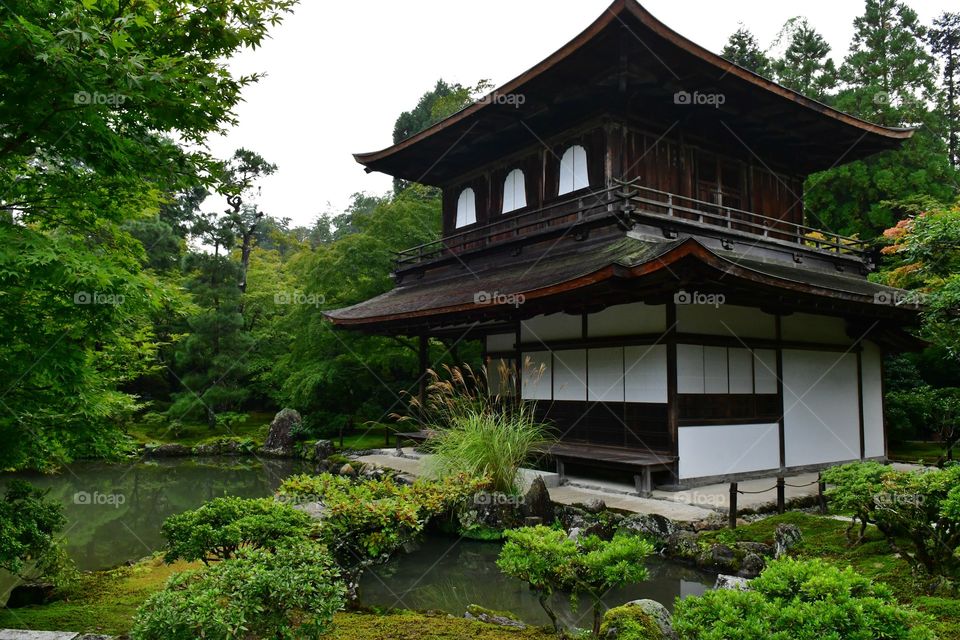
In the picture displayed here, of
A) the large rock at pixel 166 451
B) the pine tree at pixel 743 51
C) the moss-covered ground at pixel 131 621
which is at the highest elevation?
the pine tree at pixel 743 51

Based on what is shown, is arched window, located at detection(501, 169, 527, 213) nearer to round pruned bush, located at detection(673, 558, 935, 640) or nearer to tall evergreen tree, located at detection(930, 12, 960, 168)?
round pruned bush, located at detection(673, 558, 935, 640)

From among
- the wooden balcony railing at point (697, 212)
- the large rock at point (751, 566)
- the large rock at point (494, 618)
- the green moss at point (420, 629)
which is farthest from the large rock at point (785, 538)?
the wooden balcony railing at point (697, 212)

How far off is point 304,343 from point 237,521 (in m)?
14.9

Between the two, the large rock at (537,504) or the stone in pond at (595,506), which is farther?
the large rock at (537,504)

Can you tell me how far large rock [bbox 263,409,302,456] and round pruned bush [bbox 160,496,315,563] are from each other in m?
14.5

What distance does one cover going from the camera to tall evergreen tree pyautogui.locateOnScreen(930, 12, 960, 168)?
944 inches

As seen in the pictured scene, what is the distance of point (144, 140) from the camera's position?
4.12m

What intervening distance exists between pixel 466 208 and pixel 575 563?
11.8 meters

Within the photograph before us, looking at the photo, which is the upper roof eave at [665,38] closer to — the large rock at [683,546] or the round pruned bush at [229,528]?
the large rock at [683,546]

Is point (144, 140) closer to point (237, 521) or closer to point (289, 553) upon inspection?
point (237, 521)

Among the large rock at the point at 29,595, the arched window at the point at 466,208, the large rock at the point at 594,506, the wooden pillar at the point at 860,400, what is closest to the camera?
the large rock at the point at 29,595

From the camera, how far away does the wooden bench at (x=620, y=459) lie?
8492 mm

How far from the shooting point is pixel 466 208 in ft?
48.0

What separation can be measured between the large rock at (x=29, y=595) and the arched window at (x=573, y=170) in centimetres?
959
